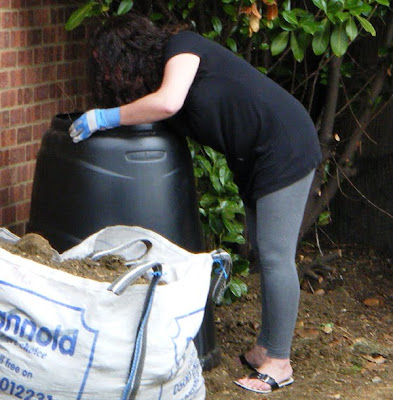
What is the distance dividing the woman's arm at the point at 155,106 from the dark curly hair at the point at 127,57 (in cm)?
8

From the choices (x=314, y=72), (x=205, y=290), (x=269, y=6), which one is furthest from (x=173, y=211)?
(x=314, y=72)

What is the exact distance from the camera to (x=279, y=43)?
429cm

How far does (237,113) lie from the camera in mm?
3439

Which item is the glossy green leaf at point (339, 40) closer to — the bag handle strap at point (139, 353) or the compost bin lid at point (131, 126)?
the compost bin lid at point (131, 126)

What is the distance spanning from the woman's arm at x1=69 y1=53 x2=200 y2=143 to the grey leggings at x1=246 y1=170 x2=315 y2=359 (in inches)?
23.5

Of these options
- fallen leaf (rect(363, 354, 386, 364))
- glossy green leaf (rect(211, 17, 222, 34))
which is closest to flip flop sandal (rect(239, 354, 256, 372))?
fallen leaf (rect(363, 354, 386, 364))

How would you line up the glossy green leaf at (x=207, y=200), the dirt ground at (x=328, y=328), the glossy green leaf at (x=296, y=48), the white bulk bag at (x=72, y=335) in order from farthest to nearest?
1. the glossy green leaf at (x=207, y=200)
2. the glossy green leaf at (x=296, y=48)
3. the dirt ground at (x=328, y=328)
4. the white bulk bag at (x=72, y=335)

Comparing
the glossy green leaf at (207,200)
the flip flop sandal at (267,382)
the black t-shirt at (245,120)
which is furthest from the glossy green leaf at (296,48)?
the flip flop sandal at (267,382)

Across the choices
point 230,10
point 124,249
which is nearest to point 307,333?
point 230,10

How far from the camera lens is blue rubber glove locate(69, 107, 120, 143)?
3.32 metres

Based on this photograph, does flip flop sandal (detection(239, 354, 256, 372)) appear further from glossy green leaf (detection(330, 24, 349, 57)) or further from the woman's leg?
glossy green leaf (detection(330, 24, 349, 57))

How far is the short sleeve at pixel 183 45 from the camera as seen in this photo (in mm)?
3314

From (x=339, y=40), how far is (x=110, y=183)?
1.44m

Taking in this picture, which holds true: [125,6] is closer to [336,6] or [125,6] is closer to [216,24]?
[216,24]
